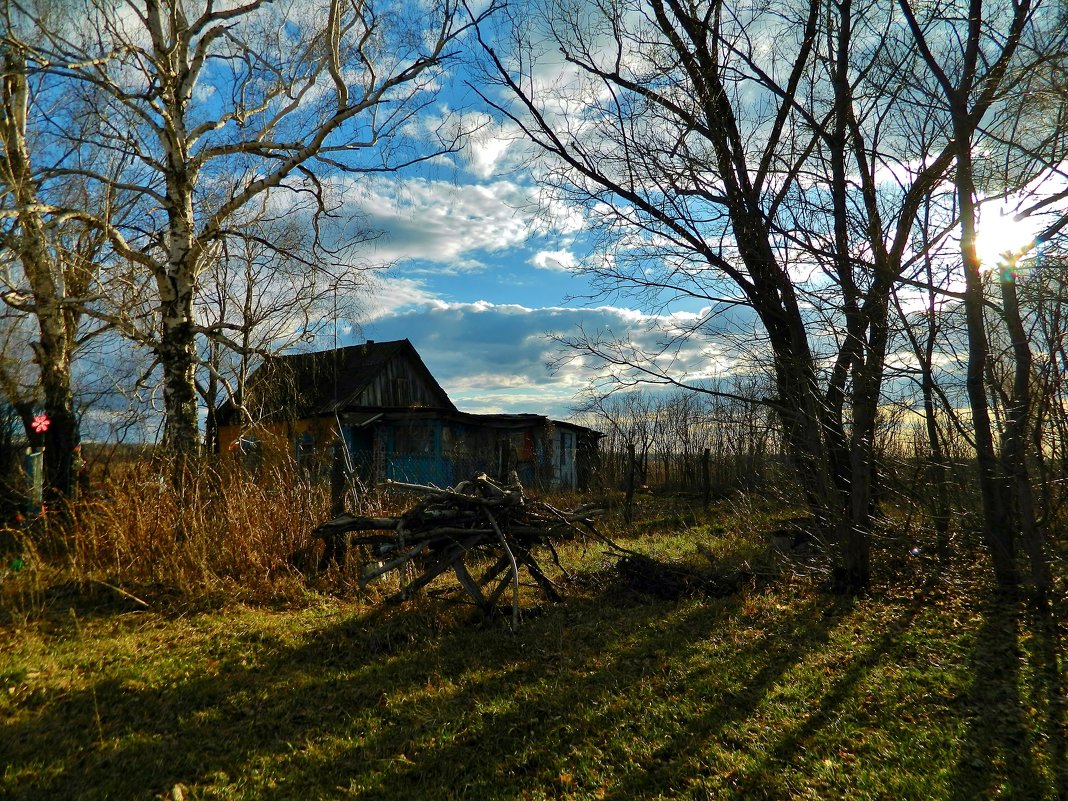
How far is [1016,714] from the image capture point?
427 centimetres

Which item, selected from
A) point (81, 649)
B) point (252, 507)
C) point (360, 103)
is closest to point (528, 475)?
point (360, 103)

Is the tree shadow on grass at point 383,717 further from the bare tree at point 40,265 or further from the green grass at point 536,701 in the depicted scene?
the bare tree at point 40,265

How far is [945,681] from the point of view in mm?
4867

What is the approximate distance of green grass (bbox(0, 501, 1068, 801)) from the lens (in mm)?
3549

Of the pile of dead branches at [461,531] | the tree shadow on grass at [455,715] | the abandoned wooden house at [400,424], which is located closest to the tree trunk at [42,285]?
the abandoned wooden house at [400,424]

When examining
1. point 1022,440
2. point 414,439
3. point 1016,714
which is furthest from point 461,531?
point 414,439

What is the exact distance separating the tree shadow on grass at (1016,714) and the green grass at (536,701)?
0.02 meters

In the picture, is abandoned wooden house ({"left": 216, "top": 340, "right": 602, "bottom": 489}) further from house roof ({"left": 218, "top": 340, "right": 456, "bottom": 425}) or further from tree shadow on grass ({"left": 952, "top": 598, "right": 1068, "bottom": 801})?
tree shadow on grass ({"left": 952, "top": 598, "right": 1068, "bottom": 801})

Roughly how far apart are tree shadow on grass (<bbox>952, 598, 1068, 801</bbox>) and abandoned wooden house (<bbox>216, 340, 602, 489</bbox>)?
1272 centimetres

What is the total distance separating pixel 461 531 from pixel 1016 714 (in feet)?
15.7

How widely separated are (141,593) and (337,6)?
975 cm

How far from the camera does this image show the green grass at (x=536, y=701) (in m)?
3.55

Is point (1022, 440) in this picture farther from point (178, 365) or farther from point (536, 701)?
point (178, 365)

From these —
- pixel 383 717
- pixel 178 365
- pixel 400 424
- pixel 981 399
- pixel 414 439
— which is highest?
pixel 178 365
